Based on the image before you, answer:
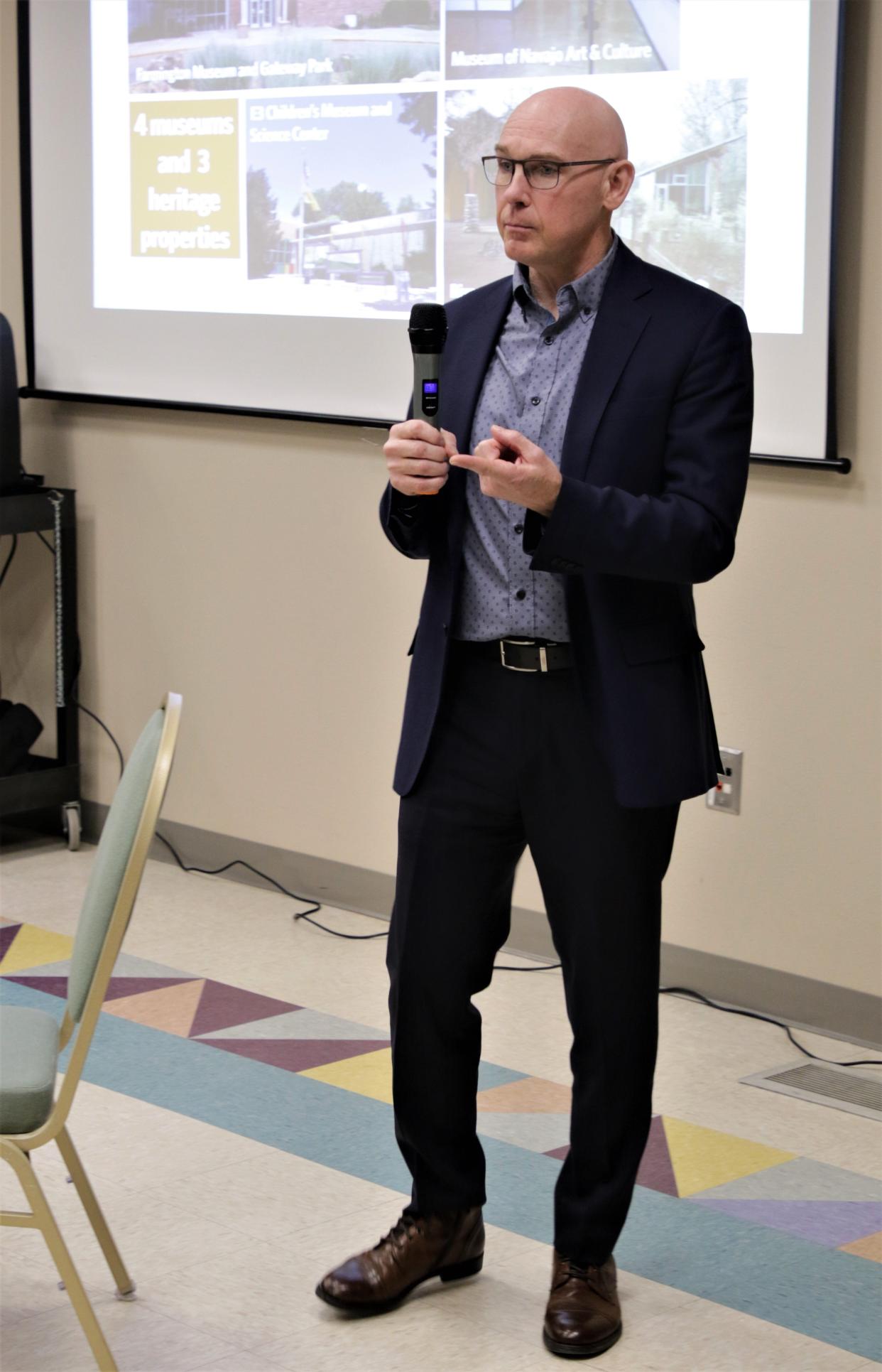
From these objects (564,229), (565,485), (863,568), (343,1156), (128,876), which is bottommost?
(343,1156)

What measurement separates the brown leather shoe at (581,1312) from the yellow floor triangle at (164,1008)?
1.32 m

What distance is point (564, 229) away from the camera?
7.36ft

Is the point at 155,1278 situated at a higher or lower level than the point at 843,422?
lower

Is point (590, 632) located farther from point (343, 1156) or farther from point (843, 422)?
point (843, 422)

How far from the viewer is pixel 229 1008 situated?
3.71m

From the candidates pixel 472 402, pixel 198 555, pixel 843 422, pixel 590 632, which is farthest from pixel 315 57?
pixel 590 632

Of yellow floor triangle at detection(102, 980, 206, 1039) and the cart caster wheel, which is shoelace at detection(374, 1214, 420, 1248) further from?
the cart caster wheel

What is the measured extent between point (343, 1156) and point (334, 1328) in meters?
0.56

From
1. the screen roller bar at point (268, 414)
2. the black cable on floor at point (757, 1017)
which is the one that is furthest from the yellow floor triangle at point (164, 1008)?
the screen roller bar at point (268, 414)

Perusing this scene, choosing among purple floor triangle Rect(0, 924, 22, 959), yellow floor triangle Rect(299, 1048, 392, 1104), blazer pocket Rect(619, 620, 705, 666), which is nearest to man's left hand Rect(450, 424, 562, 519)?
blazer pocket Rect(619, 620, 705, 666)

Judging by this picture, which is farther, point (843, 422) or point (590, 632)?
point (843, 422)

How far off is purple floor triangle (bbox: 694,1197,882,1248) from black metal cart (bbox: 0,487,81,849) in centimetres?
263

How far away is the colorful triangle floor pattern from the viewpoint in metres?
2.81

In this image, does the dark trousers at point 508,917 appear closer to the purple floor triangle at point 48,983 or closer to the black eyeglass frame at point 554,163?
the black eyeglass frame at point 554,163
